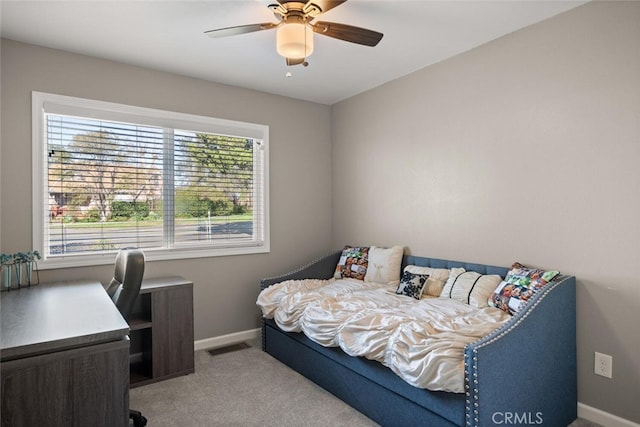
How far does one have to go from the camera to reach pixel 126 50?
9.43 feet

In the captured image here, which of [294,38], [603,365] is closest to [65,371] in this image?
[294,38]

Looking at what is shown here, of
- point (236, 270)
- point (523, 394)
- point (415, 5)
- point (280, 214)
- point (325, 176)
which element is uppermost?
point (415, 5)

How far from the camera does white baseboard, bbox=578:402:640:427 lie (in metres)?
2.15

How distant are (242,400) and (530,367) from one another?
1.81m

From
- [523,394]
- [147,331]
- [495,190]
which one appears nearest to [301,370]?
[147,331]

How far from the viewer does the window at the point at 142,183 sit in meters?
2.84

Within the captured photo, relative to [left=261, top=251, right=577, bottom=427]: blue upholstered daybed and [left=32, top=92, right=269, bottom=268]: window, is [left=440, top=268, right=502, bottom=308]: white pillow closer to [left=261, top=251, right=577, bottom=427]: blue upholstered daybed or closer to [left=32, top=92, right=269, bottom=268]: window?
[left=261, top=251, right=577, bottom=427]: blue upholstered daybed

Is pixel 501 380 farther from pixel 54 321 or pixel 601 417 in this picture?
pixel 54 321

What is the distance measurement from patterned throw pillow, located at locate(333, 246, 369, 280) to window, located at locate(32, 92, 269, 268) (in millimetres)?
816

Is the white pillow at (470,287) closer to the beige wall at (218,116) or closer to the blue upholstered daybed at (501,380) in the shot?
the blue upholstered daybed at (501,380)

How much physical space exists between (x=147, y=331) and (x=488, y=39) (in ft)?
11.3

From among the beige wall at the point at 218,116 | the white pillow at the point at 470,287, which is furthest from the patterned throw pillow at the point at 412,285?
the beige wall at the point at 218,116

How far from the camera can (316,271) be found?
3826mm

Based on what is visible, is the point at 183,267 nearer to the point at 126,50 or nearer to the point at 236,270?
the point at 236,270
